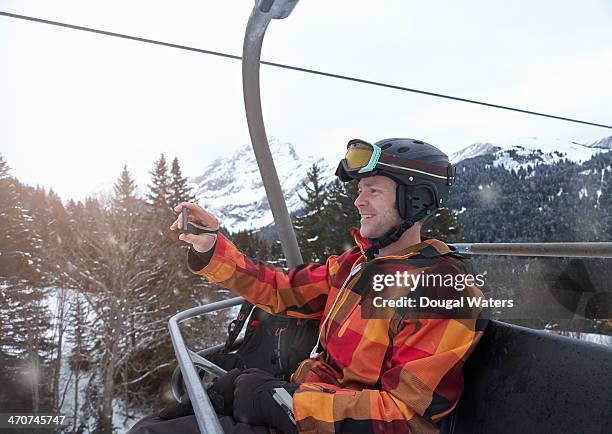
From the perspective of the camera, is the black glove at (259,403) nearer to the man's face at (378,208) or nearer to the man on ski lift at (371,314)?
the man on ski lift at (371,314)

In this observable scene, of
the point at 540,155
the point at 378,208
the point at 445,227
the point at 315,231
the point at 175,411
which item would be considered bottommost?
the point at 175,411

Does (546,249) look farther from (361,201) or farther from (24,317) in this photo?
(24,317)

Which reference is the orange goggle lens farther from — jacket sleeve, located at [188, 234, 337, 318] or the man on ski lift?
jacket sleeve, located at [188, 234, 337, 318]

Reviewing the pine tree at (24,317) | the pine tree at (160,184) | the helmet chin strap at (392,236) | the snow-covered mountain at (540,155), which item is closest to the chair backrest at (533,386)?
the helmet chin strap at (392,236)

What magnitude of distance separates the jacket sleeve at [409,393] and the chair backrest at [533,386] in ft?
0.24

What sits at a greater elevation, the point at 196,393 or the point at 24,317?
the point at 24,317

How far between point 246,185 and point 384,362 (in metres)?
96.0

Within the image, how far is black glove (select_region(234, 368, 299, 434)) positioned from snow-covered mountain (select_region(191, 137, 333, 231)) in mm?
1126

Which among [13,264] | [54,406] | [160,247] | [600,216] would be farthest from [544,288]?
[600,216]

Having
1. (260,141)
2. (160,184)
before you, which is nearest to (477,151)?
(160,184)

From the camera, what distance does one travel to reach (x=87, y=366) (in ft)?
72.2

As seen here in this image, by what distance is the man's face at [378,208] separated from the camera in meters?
1.74

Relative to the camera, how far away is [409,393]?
126cm

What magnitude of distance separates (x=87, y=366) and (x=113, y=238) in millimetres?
6695
